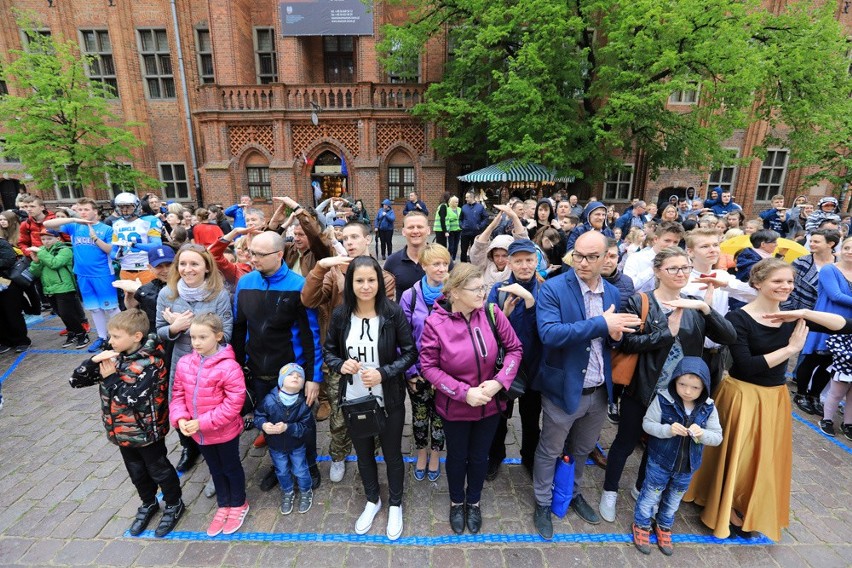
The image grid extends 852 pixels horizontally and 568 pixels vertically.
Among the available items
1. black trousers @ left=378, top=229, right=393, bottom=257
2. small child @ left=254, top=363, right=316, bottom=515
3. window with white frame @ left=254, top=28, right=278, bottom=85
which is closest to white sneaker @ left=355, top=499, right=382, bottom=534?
small child @ left=254, top=363, right=316, bottom=515

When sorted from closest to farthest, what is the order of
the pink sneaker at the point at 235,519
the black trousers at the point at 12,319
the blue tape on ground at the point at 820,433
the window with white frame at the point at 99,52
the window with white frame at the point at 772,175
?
the pink sneaker at the point at 235,519 → the blue tape on ground at the point at 820,433 → the black trousers at the point at 12,319 → the window with white frame at the point at 99,52 → the window with white frame at the point at 772,175

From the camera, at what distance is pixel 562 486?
3115mm

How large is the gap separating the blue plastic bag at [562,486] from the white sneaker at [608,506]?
0.86 ft

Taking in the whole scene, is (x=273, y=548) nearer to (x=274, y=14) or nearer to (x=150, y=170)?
(x=274, y=14)

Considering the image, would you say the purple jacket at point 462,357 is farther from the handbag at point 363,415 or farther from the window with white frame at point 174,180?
the window with white frame at point 174,180

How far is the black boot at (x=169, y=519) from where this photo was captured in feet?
9.73

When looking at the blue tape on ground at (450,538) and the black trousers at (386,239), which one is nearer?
the blue tape on ground at (450,538)

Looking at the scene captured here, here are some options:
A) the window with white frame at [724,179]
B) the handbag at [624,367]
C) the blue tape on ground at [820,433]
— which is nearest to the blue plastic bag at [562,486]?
the handbag at [624,367]

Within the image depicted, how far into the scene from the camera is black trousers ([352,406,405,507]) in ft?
9.69

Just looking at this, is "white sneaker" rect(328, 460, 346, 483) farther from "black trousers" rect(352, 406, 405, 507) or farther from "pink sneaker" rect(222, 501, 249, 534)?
"pink sneaker" rect(222, 501, 249, 534)

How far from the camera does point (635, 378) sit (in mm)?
2920

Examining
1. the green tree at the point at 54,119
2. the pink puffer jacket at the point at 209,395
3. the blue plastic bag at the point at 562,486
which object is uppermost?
the green tree at the point at 54,119

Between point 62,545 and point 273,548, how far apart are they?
1595 mm

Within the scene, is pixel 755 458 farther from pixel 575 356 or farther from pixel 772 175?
pixel 772 175
